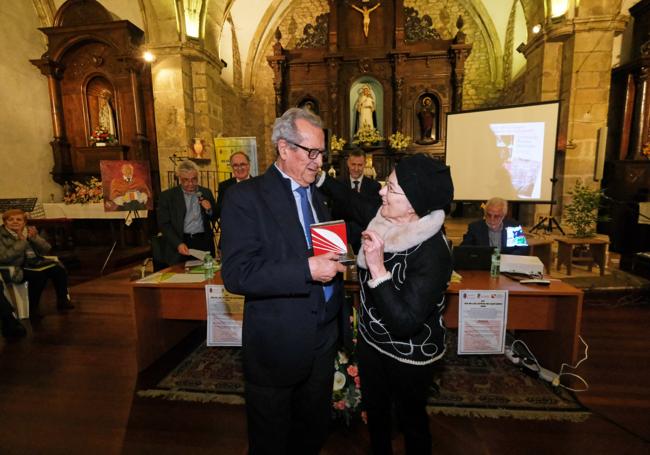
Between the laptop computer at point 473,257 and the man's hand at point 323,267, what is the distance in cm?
193

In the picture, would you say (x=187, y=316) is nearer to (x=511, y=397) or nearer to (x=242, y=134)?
(x=511, y=397)

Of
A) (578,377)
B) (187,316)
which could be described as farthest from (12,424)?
(578,377)

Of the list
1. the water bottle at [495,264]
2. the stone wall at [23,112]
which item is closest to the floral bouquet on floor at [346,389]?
the water bottle at [495,264]

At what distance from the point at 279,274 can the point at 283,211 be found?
261mm

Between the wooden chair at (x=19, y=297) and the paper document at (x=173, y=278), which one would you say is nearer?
the paper document at (x=173, y=278)

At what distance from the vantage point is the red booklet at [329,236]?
1.15 meters

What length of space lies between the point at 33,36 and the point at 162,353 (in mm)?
8125

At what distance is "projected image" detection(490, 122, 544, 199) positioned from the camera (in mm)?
4723

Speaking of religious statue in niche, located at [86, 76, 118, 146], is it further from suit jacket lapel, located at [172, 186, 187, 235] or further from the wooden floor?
the wooden floor

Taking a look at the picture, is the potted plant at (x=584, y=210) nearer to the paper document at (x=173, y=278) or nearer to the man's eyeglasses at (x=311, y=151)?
the man's eyeglasses at (x=311, y=151)

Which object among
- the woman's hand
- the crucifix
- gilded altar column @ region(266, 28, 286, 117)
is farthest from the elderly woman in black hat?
the crucifix

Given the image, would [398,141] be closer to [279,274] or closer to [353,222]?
[353,222]

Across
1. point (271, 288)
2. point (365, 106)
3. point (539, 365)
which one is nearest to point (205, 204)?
point (271, 288)

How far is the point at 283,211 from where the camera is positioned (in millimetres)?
1256
